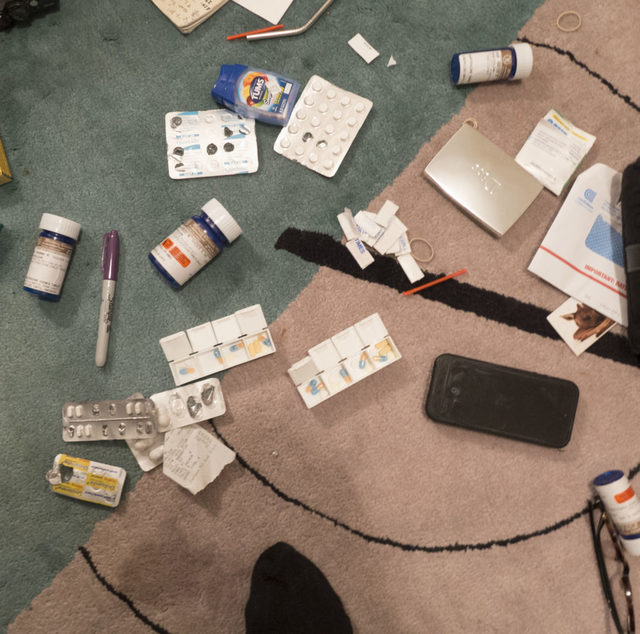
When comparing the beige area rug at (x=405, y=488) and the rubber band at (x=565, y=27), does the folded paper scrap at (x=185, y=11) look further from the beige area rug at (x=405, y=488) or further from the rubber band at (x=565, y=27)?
the rubber band at (x=565, y=27)

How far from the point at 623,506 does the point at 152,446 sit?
0.84 m

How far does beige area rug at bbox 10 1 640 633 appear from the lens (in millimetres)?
861

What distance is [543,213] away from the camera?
3.04 ft

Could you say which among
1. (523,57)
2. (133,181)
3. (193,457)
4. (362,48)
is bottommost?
(193,457)

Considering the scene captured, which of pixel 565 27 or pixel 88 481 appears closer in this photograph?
pixel 88 481

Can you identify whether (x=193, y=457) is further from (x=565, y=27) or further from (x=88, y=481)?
(x=565, y=27)

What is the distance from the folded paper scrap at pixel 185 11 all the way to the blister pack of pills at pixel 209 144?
17 centimetres

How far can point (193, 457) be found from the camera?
0.84 m

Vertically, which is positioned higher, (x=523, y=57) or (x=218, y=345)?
(x=523, y=57)

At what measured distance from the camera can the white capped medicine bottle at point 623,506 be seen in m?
0.85

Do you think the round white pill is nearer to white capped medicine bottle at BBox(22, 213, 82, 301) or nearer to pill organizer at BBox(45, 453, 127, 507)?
pill organizer at BBox(45, 453, 127, 507)

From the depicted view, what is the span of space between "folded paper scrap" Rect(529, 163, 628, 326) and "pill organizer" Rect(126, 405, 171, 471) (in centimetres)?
73

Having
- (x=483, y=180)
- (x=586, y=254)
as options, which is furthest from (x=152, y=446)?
(x=586, y=254)

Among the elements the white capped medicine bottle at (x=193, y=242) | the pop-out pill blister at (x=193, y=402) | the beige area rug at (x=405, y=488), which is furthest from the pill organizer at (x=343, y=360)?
the white capped medicine bottle at (x=193, y=242)
